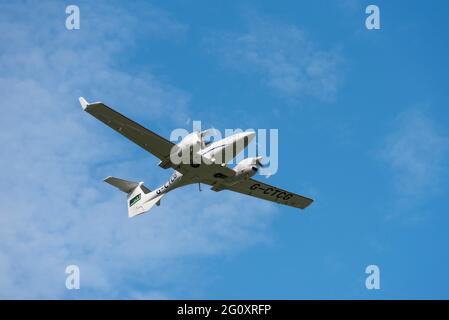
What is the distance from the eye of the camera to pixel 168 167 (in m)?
54.5

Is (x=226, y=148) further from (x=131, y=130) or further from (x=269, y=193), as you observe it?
(x=269, y=193)

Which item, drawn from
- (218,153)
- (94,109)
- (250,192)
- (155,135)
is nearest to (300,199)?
(250,192)

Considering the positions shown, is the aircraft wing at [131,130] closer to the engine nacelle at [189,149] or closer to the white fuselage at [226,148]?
the engine nacelle at [189,149]

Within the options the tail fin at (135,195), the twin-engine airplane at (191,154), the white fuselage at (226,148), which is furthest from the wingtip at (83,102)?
the tail fin at (135,195)

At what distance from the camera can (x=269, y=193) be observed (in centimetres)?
6338

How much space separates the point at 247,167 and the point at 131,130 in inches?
423

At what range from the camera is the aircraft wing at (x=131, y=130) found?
160ft

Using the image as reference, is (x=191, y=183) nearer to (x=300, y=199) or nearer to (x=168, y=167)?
(x=168, y=167)

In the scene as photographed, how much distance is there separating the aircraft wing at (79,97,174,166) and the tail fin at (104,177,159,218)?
8.77 metres

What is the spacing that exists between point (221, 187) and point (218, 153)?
19.6ft

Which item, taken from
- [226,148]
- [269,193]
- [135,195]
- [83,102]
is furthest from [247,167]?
[83,102]

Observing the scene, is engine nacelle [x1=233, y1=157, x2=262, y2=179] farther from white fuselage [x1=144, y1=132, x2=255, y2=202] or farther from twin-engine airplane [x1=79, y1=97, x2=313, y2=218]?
white fuselage [x1=144, y1=132, x2=255, y2=202]

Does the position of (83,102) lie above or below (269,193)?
above

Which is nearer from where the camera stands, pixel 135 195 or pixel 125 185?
pixel 135 195
